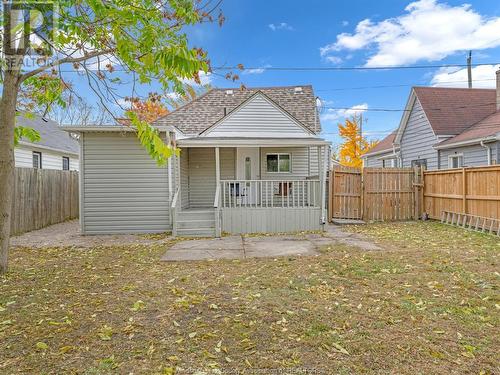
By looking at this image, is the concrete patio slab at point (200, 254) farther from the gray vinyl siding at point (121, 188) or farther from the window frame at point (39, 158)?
the window frame at point (39, 158)

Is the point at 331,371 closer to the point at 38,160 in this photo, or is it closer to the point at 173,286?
the point at 173,286

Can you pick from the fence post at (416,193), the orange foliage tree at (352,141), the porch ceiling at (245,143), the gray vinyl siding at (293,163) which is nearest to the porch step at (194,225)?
the porch ceiling at (245,143)

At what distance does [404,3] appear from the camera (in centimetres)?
1414

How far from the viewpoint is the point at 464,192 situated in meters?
9.66

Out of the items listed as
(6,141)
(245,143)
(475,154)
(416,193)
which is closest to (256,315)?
(6,141)

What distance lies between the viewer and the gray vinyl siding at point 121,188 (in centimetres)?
980

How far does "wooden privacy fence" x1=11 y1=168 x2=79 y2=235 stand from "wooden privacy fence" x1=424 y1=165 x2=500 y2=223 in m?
13.2

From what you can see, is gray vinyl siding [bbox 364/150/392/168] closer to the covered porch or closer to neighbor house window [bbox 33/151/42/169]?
the covered porch

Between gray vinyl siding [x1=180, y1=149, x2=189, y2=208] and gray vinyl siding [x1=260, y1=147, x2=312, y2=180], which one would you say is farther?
gray vinyl siding [x1=260, y1=147, x2=312, y2=180]

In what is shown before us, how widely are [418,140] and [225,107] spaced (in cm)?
958

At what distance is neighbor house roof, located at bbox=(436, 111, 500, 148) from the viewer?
1218 cm

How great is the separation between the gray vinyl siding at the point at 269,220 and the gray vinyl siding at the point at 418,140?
8.55m

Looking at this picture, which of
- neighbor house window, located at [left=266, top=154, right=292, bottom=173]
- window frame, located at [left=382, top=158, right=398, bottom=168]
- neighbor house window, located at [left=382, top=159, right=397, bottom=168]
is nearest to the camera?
neighbor house window, located at [left=266, top=154, right=292, bottom=173]
